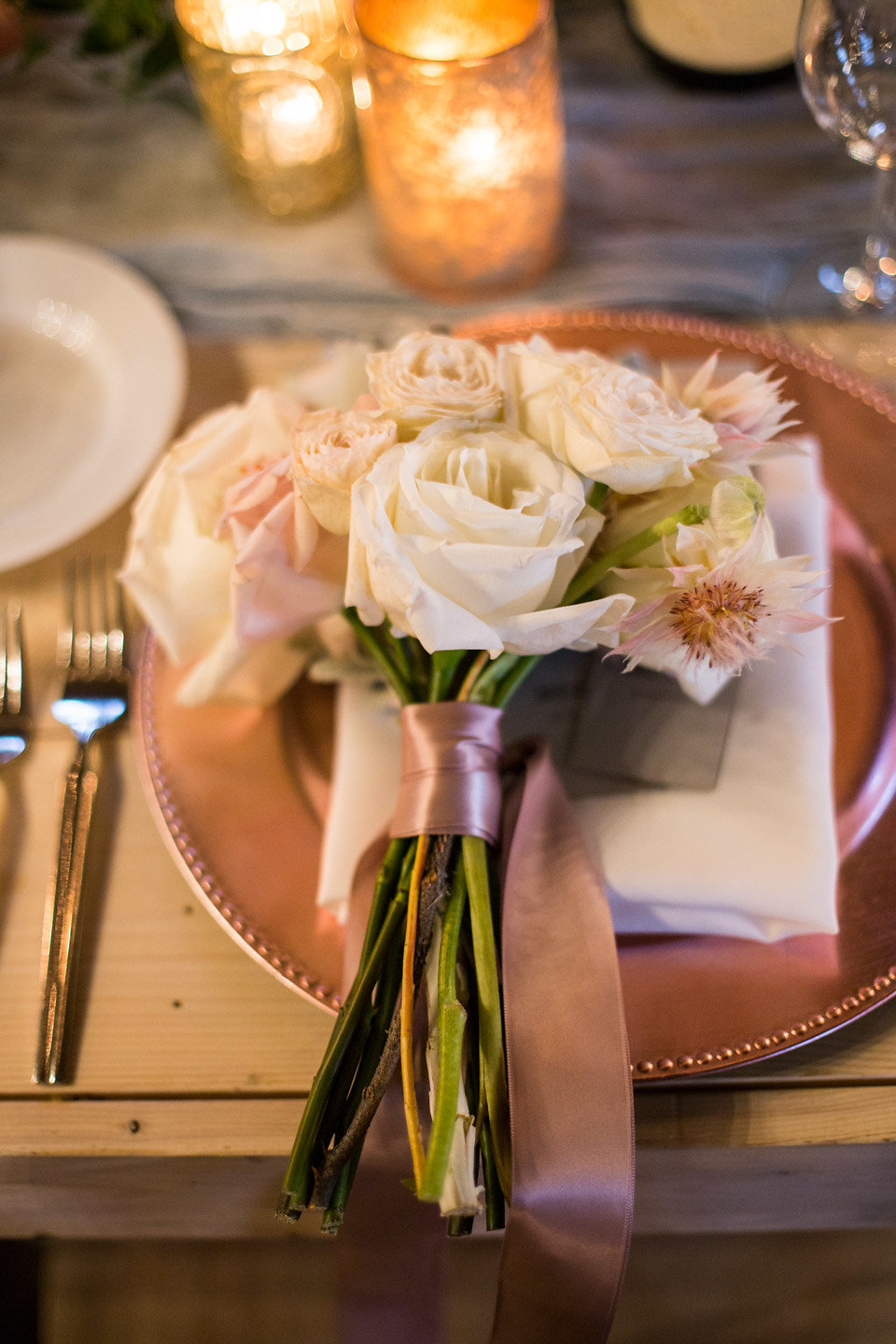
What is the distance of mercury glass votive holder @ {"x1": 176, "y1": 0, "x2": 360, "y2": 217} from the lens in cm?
74

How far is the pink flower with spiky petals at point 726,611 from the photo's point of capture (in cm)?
38

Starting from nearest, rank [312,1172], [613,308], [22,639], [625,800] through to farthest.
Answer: [312,1172], [625,800], [22,639], [613,308]

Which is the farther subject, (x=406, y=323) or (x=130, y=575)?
(x=406, y=323)

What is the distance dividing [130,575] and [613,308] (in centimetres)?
46

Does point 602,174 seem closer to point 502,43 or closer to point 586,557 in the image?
point 502,43

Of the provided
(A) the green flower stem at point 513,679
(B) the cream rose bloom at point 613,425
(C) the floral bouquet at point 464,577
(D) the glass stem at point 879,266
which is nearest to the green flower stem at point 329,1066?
(C) the floral bouquet at point 464,577

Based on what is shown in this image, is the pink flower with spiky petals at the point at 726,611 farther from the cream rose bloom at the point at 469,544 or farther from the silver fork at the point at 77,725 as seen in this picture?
the silver fork at the point at 77,725

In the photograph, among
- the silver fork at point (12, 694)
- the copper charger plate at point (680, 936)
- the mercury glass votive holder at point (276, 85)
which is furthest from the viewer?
the mercury glass votive holder at point (276, 85)

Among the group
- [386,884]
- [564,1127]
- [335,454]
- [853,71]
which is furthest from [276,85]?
[564,1127]

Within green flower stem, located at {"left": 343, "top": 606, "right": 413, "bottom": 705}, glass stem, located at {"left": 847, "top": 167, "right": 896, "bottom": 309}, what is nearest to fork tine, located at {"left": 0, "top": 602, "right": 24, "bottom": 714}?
green flower stem, located at {"left": 343, "top": 606, "right": 413, "bottom": 705}

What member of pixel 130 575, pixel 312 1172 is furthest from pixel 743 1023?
pixel 130 575

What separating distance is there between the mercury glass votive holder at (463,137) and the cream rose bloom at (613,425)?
315 mm

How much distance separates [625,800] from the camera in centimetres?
52

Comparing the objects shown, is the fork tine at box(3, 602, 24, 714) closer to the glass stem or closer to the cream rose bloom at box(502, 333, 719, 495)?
the cream rose bloom at box(502, 333, 719, 495)
